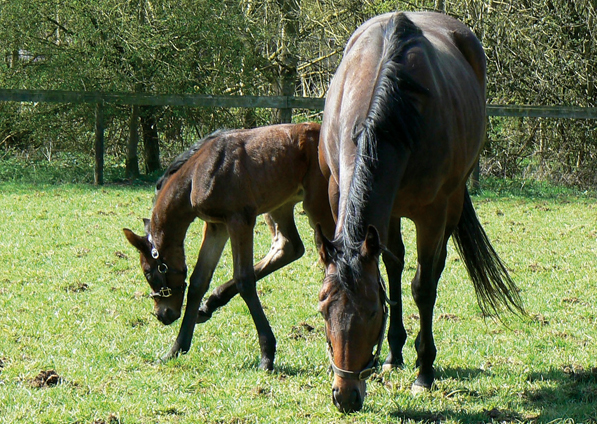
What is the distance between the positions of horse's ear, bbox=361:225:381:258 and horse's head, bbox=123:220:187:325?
223cm

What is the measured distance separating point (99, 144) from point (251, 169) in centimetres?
879

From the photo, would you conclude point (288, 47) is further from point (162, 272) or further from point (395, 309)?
point (395, 309)

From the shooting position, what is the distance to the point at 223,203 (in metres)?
4.63

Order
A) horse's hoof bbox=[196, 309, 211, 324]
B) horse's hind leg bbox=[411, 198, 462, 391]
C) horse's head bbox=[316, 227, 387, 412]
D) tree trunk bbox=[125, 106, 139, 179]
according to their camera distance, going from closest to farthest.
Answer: horse's head bbox=[316, 227, 387, 412]
horse's hind leg bbox=[411, 198, 462, 391]
horse's hoof bbox=[196, 309, 211, 324]
tree trunk bbox=[125, 106, 139, 179]

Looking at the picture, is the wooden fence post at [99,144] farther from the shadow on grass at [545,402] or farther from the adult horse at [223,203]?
the shadow on grass at [545,402]

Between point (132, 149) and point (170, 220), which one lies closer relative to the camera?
point (170, 220)

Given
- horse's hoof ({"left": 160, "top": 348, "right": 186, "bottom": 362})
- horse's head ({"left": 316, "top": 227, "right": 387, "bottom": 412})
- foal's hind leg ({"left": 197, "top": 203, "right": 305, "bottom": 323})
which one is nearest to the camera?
horse's head ({"left": 316, "top": 227, "right": 387, "bottom": 412})

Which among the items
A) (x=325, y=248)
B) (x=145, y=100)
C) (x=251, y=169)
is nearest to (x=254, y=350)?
(x=251, y=169)

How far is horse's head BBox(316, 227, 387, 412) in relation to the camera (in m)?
3.00

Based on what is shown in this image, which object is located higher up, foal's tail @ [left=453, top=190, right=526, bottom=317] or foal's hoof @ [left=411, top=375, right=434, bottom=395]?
foal's tail @ [left=453, top=190, right=526, bottom=317]

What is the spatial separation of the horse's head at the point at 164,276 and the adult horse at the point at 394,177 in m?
1.29

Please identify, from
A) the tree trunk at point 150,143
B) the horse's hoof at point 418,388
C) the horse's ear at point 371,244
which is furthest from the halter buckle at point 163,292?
the tree trunk at point 150,143

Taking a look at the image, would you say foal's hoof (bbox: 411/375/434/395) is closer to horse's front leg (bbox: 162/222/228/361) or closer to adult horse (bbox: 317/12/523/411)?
adult horse (bbox: 317/12/523/411)

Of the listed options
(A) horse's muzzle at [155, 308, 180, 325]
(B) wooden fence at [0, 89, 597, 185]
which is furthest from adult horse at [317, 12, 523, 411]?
(B) wooden fence at [0, 89, 597, 185]
